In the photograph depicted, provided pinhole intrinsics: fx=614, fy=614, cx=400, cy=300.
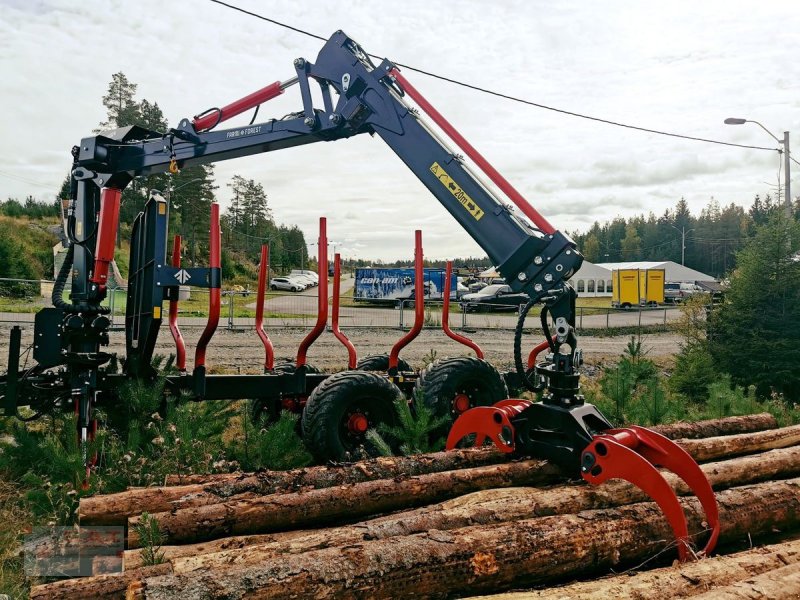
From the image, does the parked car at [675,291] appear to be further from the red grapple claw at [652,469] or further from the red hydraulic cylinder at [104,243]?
the red hydraulic cylinder at [104,243]

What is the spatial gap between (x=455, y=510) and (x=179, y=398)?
3.35 meters

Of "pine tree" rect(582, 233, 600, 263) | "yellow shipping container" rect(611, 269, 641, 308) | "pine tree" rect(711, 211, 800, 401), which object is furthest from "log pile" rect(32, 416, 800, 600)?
"pine tree" rect(582, 233, 600, 263)

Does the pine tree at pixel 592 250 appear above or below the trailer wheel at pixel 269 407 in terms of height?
above

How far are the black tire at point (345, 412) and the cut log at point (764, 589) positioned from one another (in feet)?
10.0

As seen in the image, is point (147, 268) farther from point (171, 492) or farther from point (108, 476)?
point (171, 492)

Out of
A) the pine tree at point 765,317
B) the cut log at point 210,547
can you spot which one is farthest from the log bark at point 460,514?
the pine tree at point 765,317

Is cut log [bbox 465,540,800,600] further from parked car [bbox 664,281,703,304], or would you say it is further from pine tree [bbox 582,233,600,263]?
pine tree [bbox 582,233,600,263]

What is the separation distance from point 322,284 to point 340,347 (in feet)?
38.6

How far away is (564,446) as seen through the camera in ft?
13.3

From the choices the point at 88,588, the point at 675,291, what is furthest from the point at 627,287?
the point at 88,588

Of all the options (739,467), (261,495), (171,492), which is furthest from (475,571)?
(739,467)

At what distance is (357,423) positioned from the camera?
5.60 m

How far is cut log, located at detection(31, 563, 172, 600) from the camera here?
2539 millimetres

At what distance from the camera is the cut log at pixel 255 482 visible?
3.53 meters
